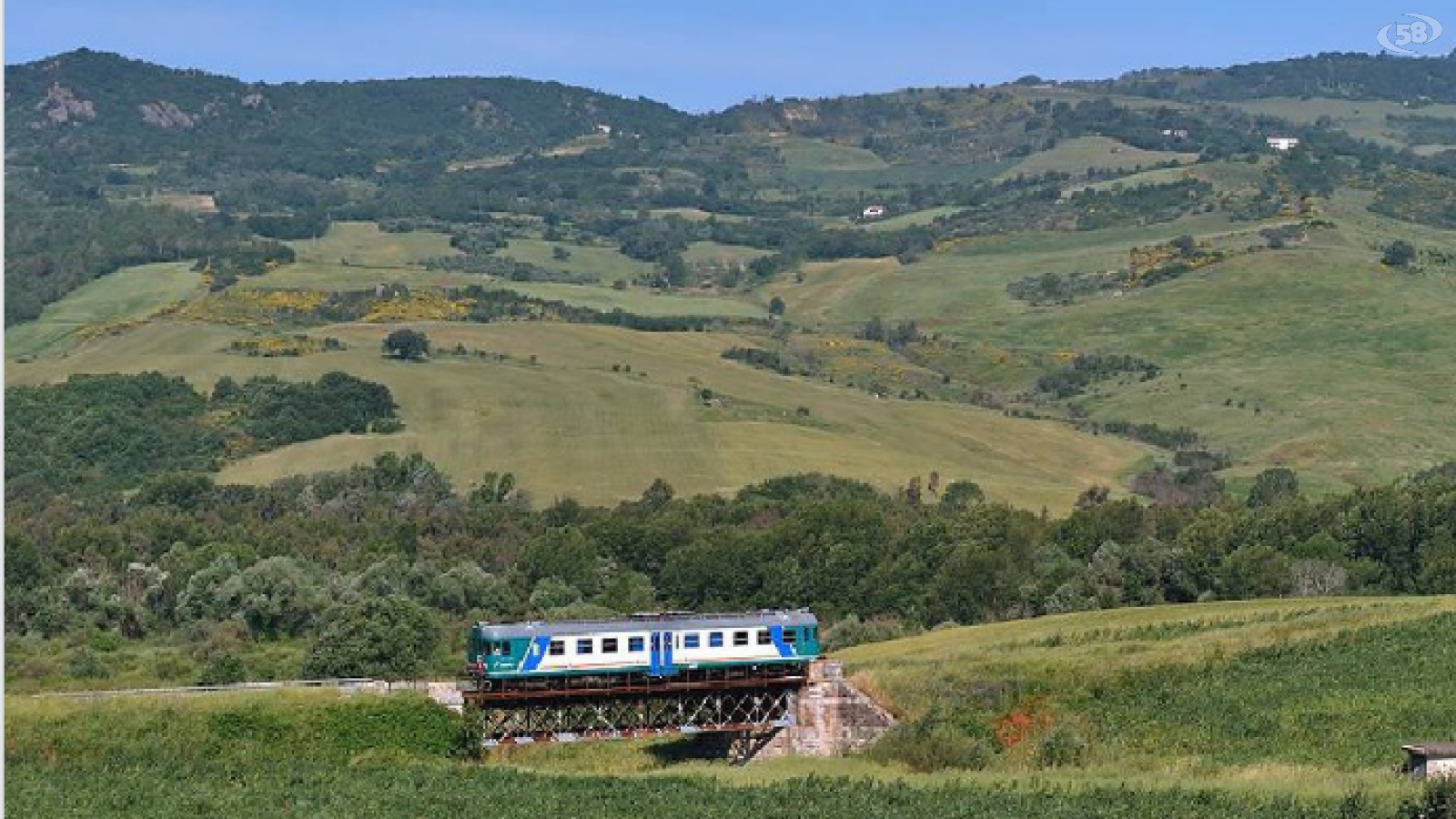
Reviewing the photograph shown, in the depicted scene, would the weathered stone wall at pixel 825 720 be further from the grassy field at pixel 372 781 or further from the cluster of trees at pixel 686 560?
the cluster of trees at pixel 686 560

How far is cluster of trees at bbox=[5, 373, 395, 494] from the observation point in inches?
6781

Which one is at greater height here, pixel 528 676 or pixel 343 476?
pixel 528 676

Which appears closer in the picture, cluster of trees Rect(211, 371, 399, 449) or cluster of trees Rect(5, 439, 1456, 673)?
cluster of trees Rect(5, 439, 1456, 673)

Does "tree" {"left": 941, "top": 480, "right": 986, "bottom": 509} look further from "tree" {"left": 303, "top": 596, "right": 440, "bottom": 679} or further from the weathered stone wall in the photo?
the weathered stone wall

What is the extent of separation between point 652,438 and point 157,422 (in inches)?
1766

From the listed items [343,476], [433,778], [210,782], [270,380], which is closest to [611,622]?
[433,778]

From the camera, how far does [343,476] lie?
15925 centimetres

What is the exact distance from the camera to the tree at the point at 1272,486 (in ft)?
502

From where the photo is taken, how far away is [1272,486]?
526 ft

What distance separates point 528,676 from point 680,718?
5.81m

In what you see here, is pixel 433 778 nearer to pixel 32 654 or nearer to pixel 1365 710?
pixel 1365 710

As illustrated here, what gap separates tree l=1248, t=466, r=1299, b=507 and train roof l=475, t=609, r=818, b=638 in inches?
3498

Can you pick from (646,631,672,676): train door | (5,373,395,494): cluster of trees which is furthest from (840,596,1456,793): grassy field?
(5,373,395,494): cluster of trees

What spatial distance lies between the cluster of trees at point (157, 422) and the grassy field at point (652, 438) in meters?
3.75
